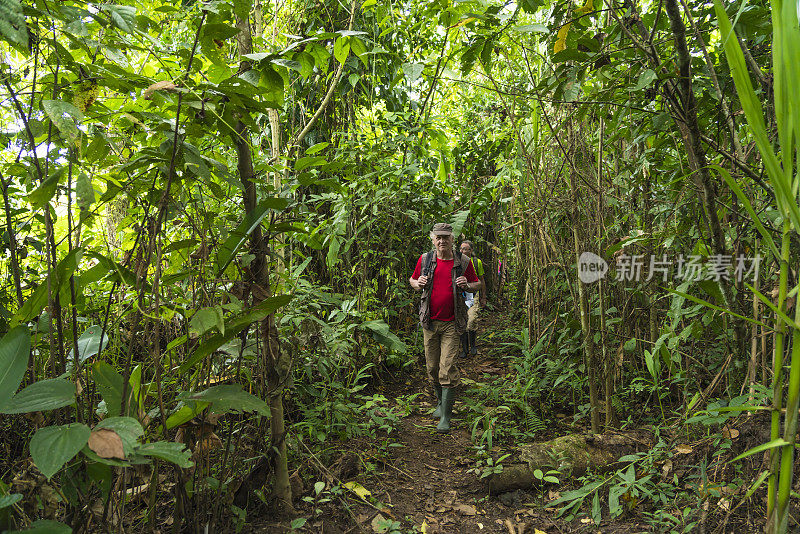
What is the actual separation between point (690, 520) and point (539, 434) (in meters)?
1.55

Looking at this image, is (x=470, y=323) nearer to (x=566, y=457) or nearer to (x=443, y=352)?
(x=443, y=352)

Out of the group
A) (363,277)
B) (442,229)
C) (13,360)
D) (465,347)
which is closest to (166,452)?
(13,360)

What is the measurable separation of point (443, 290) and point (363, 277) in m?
0.72

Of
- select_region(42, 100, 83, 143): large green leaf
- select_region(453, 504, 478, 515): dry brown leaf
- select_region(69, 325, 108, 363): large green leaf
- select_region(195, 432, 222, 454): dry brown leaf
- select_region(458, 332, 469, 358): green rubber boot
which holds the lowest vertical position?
select_region(453, 504, 478, 515): dry brown leaf

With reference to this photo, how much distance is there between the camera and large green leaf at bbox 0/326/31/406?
1.11m

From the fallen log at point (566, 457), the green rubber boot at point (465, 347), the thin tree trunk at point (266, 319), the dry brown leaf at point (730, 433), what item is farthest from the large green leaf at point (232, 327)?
the green rubber boot at point (465, 347)

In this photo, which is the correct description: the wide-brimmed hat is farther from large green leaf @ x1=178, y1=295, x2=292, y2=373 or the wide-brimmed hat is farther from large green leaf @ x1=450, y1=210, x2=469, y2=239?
large green leaf @ x1=178, y1=295, x2=292, y2=373

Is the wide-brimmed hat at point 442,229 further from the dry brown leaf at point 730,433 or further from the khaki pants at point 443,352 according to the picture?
the dry brown leaf at point 730,433

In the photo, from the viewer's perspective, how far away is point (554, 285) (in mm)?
4816

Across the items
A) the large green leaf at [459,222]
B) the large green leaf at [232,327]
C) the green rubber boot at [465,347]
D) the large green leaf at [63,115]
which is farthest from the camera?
the green rubber boot at [465,347]

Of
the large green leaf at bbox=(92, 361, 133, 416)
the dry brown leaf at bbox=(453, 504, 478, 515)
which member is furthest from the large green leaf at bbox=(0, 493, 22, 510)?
the dry brown leaf at bbox=(453, 504, 478, 515)

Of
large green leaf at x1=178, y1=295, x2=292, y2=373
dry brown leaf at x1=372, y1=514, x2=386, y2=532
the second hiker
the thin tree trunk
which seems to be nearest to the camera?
large green leaf at x1=178, y1=295, x2=292, y2=373

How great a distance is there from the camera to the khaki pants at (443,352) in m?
4.25

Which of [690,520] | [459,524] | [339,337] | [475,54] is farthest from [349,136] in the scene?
[690,520]
